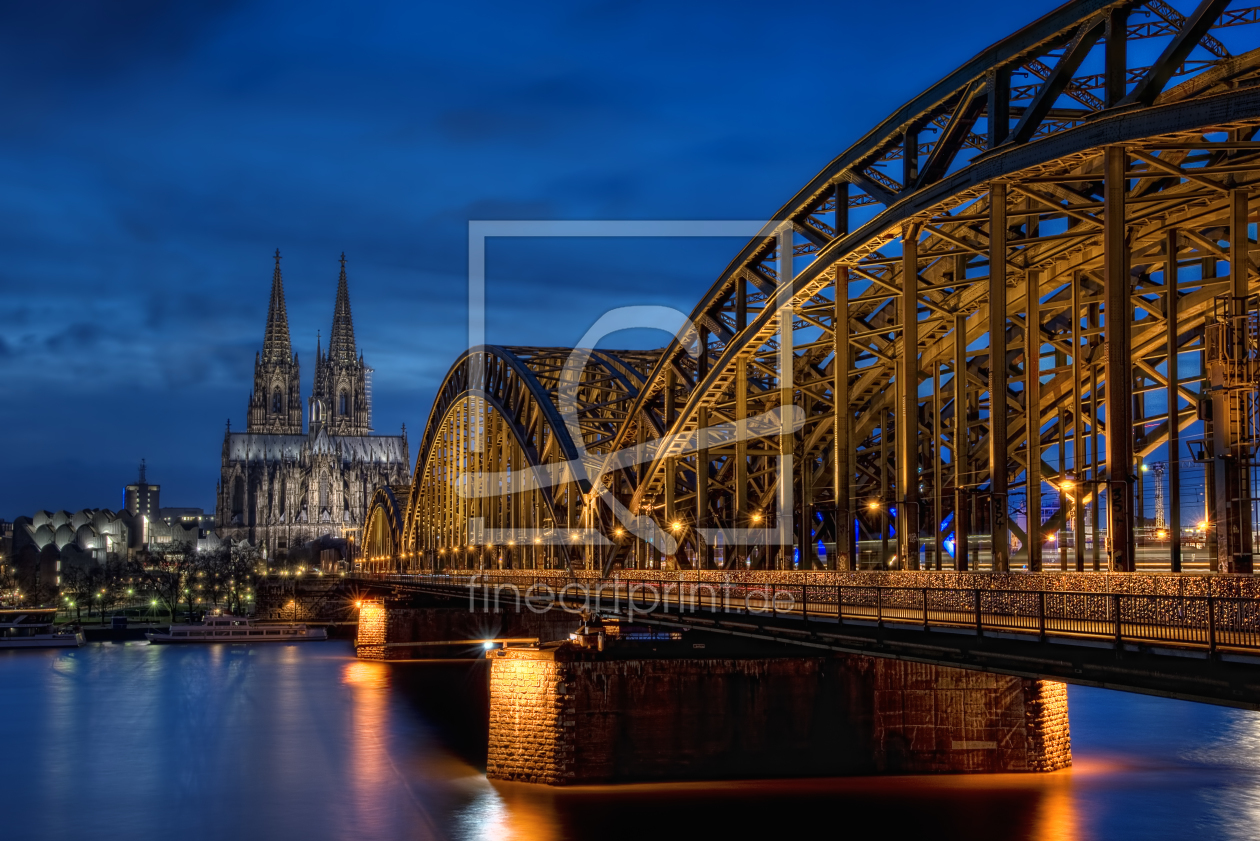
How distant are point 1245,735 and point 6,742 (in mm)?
51387

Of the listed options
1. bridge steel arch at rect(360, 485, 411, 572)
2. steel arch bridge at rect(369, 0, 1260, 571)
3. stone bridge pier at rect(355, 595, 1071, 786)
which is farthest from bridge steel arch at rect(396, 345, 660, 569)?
bridge steel arch at rect(360, 485, 411, 572)

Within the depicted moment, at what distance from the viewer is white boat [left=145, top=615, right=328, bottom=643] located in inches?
5113

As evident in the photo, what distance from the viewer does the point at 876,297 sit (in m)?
50.1

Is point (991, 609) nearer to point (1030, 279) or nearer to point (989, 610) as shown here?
point (989, 610)

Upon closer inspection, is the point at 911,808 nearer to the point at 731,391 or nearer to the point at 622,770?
the point at 622,770

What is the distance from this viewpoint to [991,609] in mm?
25906

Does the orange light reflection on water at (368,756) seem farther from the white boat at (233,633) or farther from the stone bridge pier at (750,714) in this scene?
the white boat at (233,633)

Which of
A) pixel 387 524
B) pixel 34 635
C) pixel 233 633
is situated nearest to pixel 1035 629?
pixel 233 633

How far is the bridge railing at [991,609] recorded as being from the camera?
2031cm

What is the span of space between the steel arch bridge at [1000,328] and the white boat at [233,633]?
204 feet

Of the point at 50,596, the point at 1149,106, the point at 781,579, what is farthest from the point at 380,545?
the point at 1149,106

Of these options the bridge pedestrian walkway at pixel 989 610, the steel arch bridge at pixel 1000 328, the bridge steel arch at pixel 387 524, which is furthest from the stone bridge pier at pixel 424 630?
the bridge pedestrian walkway at pixel 989 610

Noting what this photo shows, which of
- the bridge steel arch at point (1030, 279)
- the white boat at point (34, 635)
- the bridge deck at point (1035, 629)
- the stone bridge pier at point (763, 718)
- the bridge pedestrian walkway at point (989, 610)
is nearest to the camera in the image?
the bridge deck at point (1035, 629)

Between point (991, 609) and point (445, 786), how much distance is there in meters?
24.2
